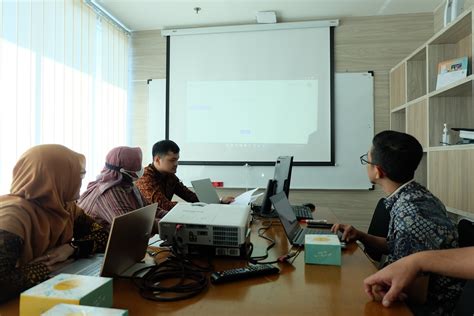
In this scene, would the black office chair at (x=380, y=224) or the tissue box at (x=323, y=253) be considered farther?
the black office chair at (x=380, y=224)

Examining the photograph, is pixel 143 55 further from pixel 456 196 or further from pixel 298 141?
pixel 456 196

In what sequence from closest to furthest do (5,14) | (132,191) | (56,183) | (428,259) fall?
(428,259)
(56,183)
(132,191)
(5,14)

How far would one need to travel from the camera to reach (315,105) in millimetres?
3426

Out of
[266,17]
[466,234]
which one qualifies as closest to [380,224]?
[466,234]

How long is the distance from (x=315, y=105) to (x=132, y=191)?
7.26 ft

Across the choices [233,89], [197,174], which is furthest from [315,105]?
[197,174]

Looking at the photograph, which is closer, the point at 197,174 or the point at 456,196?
the point at 456,196

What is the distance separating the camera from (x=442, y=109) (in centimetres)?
253

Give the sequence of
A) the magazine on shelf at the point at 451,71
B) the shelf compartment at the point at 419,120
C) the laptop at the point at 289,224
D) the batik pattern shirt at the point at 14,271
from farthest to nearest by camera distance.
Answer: the shelf compartment at the point at 419,120
the magazine on shelf at the point at 451,71
the laptop at the point at 289,224
the batik pattern shirt at the point at 14,271

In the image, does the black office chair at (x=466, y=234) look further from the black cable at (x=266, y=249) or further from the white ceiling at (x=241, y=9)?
the white ceiling at (x=241, y=9)

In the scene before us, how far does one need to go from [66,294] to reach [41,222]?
0.61 meters

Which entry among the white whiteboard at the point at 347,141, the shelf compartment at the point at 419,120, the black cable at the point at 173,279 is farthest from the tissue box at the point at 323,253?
the white whiteboard at the point at 347,141

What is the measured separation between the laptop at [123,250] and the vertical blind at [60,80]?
1.29 m

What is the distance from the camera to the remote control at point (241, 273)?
41.8 inches
